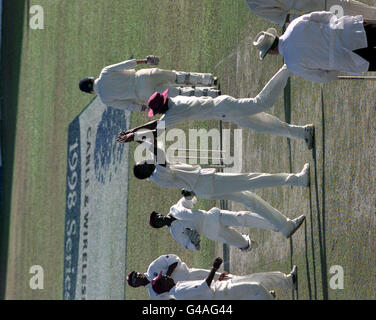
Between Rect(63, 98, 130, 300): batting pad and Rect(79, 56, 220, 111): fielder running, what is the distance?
10.6 feet

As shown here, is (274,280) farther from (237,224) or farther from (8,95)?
(8,95)

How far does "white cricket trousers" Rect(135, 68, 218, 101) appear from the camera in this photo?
8.36 metres

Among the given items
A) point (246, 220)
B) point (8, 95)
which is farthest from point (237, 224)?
point (8, 95)

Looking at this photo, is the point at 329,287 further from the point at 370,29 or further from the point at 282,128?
the point at 370,29

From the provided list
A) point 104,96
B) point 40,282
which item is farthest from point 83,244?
→ point 104,96

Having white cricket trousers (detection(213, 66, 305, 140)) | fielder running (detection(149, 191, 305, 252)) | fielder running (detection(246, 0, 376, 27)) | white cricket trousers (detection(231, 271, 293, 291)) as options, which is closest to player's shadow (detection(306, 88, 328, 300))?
white cricket trousers (detection(213, 66, 305, 140))

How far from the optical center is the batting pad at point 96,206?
1145cm

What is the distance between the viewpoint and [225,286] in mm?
6242

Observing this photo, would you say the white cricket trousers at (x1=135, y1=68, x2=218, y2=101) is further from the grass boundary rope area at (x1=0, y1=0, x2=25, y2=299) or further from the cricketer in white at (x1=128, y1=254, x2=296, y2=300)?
the grass boundary rope area at (x1=0, y1=0, x2=25, y2=299)

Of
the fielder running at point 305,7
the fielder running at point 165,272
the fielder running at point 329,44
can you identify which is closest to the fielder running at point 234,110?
the fielder running at point 305,7

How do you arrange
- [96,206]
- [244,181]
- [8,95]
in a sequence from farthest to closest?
[8,95] → [96,206] → [244,181]

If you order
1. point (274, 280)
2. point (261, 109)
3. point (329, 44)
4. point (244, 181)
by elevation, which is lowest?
point (274, 280)

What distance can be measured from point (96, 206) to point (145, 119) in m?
2.28

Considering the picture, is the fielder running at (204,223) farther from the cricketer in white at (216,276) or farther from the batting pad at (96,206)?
the batting pad at (96,206)
